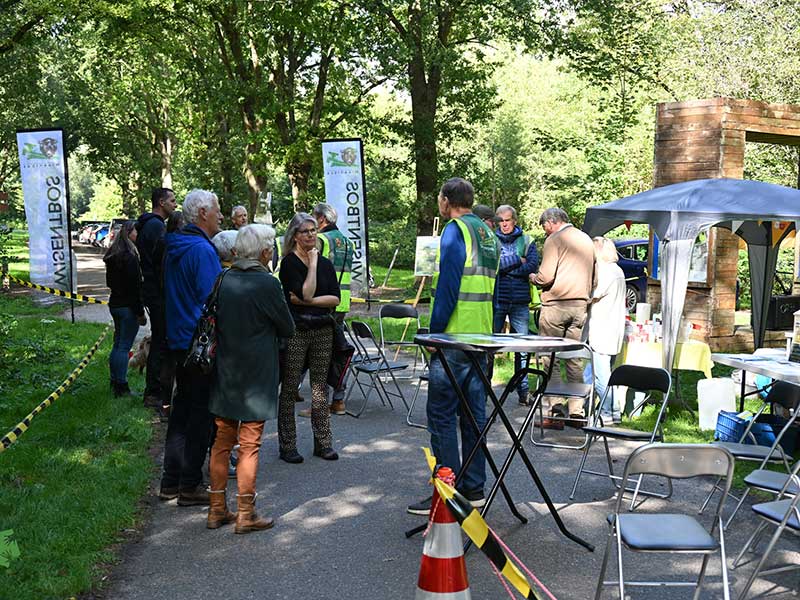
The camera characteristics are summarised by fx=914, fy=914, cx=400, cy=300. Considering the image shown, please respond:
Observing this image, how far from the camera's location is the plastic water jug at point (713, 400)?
27.8 feet

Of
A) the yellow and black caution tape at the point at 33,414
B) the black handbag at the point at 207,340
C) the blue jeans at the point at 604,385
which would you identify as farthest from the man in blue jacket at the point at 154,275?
the blue jeans at the point at 604,385

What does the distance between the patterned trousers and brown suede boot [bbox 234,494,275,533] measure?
61.2 inches

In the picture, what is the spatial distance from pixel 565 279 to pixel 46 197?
38.3ft

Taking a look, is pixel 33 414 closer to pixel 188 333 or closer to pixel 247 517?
pixel 188 333

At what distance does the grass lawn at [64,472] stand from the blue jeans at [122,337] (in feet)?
0.98

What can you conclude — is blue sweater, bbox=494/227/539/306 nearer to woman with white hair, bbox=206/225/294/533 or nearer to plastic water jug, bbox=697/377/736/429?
plastic water jug, bbox=697/377/736/429

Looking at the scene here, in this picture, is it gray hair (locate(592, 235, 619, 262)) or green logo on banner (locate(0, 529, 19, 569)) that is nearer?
green logo on banner (locate(0, 529, 19, 569))

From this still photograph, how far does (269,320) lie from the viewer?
5492mm

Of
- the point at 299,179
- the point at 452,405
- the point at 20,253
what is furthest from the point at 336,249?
the point at 299,179

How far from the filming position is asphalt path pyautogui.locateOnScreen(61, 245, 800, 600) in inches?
185

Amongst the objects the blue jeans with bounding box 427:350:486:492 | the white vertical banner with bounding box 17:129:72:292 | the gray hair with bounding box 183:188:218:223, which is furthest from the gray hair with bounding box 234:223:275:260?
the white vertical banner with bounding box 17:129:72:292

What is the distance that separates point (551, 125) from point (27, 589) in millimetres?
41056

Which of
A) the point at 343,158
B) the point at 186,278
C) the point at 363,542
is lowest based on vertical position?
the point at 363,542

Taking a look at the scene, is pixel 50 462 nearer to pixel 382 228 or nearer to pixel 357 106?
pixel 357 106
